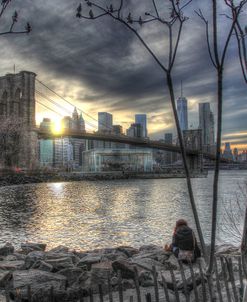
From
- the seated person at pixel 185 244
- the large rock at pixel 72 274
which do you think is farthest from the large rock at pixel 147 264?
the large rock at pixel 72 274

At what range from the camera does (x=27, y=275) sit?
5.09 m

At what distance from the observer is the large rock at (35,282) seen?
15.0 feet

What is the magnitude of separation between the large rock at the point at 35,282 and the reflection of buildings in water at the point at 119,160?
359 ft

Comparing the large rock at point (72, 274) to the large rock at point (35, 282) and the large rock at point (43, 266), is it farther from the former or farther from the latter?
the large rock at point (43, 266)

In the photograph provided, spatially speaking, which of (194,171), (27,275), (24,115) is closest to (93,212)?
(27,275)

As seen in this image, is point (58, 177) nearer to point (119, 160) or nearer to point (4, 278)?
point (4, 278)

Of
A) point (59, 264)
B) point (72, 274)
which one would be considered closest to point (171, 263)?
point (72, 274)

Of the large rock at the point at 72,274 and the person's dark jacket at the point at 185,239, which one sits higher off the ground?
the person's dark jacket at the point at 185,239

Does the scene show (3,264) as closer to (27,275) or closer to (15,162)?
(27,275)

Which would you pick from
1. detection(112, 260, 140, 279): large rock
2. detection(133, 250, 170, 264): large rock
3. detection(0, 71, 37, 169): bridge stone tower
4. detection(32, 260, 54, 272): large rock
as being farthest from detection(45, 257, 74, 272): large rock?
detection(0, 71, 37, 169): bridge stone tower

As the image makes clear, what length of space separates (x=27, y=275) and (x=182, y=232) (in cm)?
343

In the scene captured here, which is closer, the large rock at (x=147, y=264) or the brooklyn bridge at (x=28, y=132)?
the large rock at (x=147, y=264)

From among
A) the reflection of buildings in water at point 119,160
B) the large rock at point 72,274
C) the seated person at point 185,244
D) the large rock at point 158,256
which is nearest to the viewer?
the large rock at point 72,274

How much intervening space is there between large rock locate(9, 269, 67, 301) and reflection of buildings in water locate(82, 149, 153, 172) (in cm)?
10940
